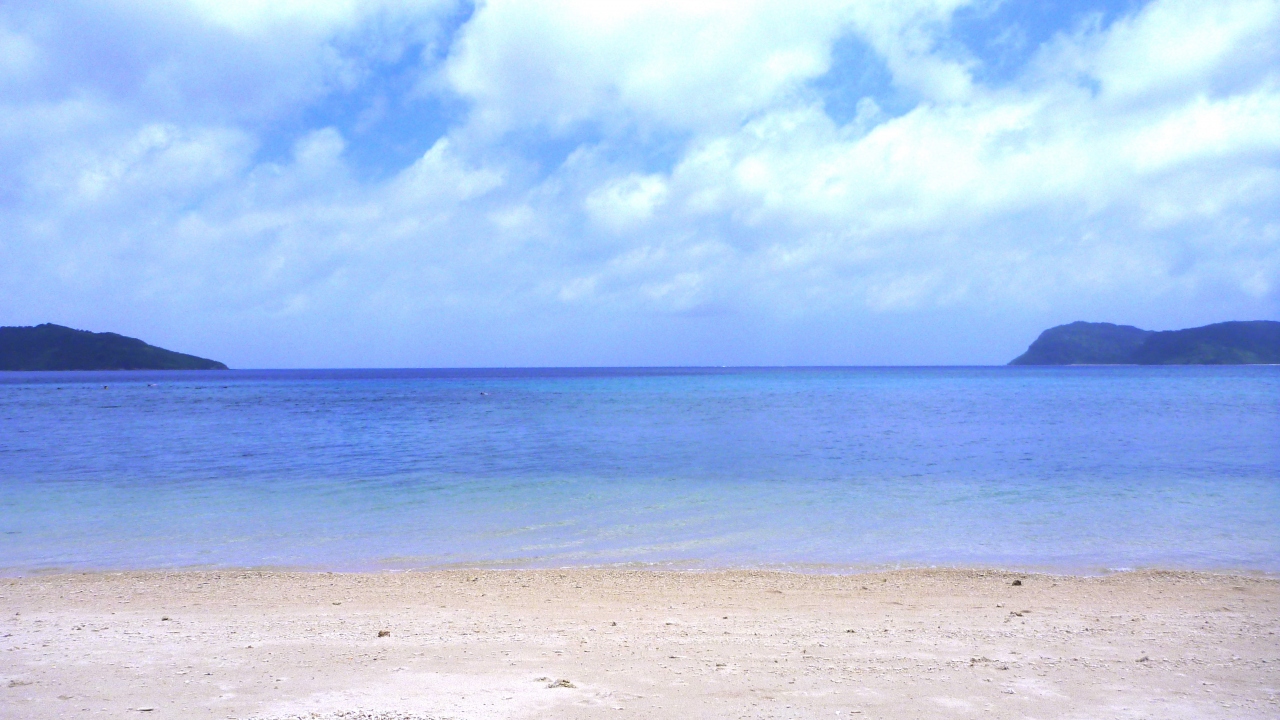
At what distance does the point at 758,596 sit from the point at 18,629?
284 inches

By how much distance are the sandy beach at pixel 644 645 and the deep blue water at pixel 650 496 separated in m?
1.54

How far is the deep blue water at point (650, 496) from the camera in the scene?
11461 mm

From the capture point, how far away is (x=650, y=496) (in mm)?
16172

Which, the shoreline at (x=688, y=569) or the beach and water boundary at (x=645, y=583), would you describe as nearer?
the beach and water boundary at (x=645, y=583)

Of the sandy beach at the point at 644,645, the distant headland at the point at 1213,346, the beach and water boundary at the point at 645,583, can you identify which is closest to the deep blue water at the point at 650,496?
the beach and water boundary at the point at 645,583

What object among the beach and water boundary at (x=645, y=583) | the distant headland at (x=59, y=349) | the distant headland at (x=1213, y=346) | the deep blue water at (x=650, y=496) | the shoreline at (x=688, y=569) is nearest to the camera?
the beach and water boundary at (x=645, y=583)

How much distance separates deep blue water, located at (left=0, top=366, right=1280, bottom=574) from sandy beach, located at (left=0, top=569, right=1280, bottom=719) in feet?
5.05

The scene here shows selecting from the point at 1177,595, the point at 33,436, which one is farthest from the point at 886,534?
the point at 33,436

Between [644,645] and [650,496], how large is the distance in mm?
9307

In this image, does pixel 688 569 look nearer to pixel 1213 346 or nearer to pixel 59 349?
pixel 1213 346

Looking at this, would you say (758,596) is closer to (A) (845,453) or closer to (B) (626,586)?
(B) (626,586)

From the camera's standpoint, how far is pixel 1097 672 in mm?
6113

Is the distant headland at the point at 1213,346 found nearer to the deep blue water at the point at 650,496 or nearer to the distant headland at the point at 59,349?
the deep blue water at the point at 650,496

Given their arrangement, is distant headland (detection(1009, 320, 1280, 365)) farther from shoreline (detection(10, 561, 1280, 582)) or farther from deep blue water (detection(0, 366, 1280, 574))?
shoreline (detection(10, 561, 1280, 582))
